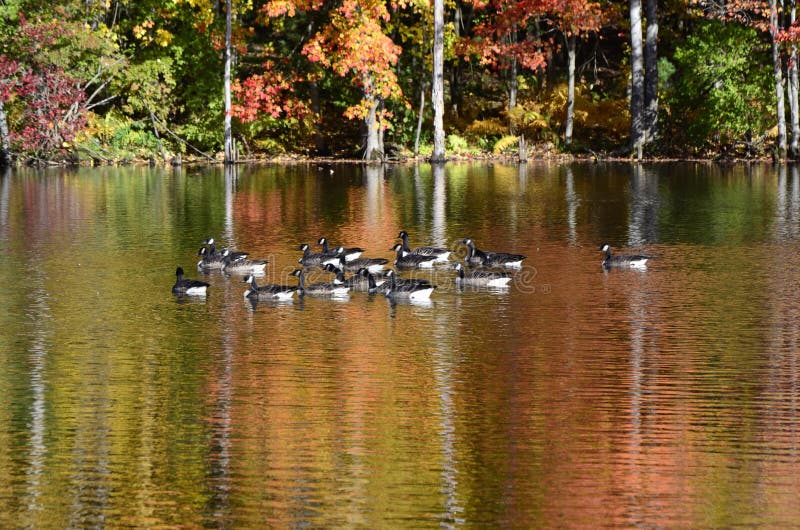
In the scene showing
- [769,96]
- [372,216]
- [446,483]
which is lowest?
[446,483]

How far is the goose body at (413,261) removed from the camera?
2952 cm

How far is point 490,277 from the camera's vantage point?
27.2m

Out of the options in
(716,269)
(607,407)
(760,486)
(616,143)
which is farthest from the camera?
(616,143)

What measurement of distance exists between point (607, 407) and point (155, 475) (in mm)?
6096

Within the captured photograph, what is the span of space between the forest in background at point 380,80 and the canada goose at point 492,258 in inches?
1262

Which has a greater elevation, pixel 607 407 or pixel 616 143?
pixel 616 143

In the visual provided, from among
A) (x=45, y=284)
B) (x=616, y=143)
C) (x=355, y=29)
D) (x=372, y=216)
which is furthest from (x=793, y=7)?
(x=45, y=284)

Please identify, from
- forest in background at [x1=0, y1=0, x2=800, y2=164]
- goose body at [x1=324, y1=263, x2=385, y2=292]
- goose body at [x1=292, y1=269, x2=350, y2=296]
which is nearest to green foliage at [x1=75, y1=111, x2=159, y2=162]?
forest in background at [x1=0, y1=0, x2=800, y2=164]

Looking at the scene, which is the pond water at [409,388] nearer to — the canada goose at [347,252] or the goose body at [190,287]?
the goose body at [190,287]

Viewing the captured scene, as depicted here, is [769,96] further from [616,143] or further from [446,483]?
[446,483]

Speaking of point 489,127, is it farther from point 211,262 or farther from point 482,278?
point 482,278

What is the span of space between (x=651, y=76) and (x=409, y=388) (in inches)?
1846

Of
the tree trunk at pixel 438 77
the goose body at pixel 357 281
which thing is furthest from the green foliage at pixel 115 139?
the goose body at pixel 357 281

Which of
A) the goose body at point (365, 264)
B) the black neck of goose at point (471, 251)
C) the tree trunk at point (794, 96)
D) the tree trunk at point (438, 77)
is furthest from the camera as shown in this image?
the tree trunk at point (438, 77)
